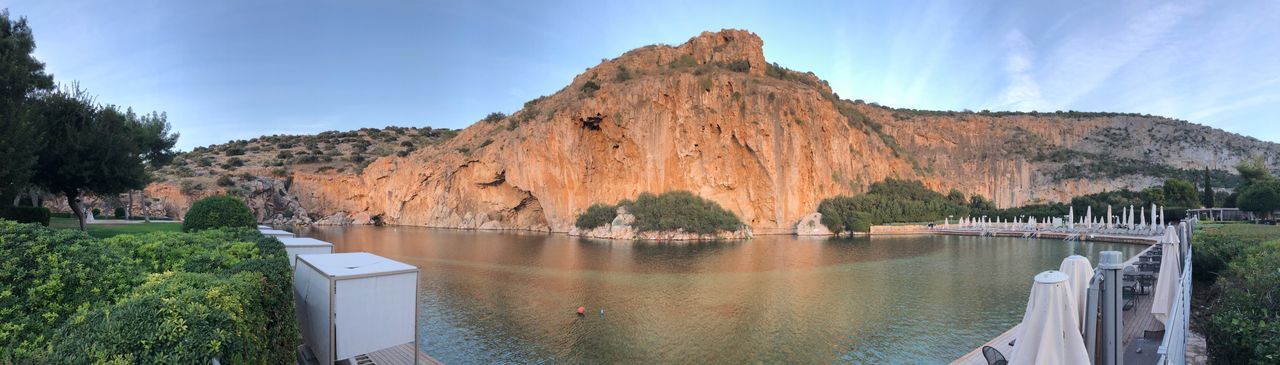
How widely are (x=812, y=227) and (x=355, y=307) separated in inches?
1946

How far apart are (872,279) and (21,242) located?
21.3 metres

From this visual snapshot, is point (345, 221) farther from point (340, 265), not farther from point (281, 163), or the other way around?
point (340, 265)

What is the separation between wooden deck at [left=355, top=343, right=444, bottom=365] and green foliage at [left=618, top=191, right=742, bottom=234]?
36739 mm

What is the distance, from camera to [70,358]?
10.7 ft

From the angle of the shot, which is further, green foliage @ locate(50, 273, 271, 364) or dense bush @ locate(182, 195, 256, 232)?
dense bush @ locate(182, 195, 256, 232)

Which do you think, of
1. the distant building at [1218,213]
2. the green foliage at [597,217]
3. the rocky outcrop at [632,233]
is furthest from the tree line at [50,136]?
the distant building at [1218,213]

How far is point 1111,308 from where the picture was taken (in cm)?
484

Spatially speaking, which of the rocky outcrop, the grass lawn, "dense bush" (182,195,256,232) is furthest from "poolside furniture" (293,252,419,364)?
the rocky outcrop

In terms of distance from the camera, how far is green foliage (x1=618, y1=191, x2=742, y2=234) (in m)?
46.0

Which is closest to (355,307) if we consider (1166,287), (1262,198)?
(1166,287)

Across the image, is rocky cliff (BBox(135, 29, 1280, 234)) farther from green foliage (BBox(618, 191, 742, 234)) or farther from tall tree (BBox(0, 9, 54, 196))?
tall tree (BBox(0, 9, 54, 196))

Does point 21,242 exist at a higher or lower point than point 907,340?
higher

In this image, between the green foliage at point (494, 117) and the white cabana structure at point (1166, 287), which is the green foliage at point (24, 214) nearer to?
the white cabana structure at point (1166, 287)

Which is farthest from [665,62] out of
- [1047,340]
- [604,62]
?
[1047,340]
